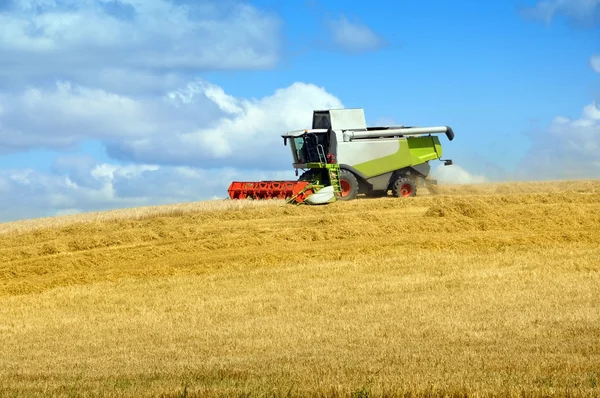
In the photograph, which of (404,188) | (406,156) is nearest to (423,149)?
(406,156)

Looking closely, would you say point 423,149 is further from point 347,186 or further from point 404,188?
point 347,186

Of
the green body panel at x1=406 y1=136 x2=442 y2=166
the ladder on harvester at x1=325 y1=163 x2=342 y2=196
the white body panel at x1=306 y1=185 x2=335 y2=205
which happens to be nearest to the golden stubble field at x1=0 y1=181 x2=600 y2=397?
the white body panel at x1=306 y1=185 x2=335 y2=205

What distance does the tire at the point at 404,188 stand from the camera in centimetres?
3102

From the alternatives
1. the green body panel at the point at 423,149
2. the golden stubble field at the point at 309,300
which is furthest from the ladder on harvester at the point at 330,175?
the green body panel at the point at 423,149

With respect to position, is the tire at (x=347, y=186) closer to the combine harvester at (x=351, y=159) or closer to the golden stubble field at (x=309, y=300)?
the combine harvester at (x=351, y=159)

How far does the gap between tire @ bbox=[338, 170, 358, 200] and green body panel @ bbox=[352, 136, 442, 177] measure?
665 millimetres

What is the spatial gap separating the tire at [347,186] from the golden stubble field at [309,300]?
2492 mm

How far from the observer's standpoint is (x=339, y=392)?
6902 millimetres

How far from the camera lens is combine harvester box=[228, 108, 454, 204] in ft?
98.1

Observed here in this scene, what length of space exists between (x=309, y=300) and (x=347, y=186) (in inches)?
603

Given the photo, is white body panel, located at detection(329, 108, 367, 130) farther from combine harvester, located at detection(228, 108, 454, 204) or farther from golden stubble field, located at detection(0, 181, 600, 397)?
golden stubble field, located at detection(0, 181, 600, 397)

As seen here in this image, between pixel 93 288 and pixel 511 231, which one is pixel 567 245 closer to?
pixel 511 231

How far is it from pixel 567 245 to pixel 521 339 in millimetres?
9591

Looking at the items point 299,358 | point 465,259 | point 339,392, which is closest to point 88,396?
point 339,392
